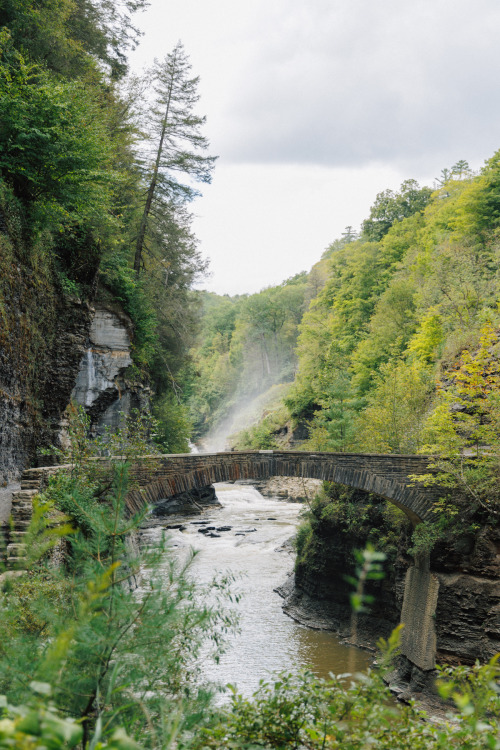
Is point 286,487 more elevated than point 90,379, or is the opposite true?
point 90,379

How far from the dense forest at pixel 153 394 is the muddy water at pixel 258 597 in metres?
1.15

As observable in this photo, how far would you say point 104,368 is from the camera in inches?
763

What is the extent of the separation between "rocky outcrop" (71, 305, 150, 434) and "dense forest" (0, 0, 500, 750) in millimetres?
1039

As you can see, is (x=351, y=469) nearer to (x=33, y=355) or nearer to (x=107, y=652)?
(x=33, y=355)

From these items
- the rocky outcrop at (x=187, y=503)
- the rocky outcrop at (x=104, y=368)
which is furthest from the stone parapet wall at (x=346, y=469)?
the rocky outcrop at (x=187, y=503)

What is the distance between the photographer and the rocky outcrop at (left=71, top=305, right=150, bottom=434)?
18.8 metres

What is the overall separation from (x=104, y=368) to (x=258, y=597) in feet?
33.2

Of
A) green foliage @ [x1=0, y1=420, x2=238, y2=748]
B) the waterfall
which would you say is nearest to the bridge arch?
the waterfall

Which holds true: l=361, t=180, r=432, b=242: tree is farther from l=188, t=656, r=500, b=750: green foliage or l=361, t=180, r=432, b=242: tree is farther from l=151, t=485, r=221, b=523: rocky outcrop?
l=188, t=656, r=500, b=750: green foliage

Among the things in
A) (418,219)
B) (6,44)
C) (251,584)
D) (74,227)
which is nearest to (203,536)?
(251,584)

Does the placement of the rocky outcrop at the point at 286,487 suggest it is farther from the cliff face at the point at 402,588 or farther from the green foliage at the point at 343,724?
the green foliage at the point at 343,724

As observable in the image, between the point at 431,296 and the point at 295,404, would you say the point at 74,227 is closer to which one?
the point at 431,296

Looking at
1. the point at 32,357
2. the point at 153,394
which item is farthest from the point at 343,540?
the point at 153,394

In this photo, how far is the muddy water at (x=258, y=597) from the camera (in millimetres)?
12672
